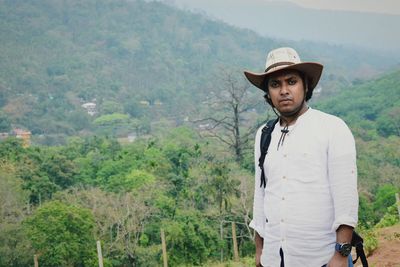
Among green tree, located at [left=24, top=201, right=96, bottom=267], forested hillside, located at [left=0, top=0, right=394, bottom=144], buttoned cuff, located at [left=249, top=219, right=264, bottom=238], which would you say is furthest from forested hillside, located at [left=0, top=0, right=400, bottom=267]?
buttoned cuff, located at [left=249, top=219, right=264, bottom=238]

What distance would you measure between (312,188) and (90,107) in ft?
280

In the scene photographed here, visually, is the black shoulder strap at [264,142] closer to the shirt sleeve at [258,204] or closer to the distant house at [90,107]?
the shirt sleeve at [258,204]

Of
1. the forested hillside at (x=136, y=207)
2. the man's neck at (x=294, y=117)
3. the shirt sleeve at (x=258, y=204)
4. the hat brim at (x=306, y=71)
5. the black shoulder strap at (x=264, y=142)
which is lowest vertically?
the forested hillside at (x=136, y=207)

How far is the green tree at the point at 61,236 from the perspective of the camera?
15.4 m

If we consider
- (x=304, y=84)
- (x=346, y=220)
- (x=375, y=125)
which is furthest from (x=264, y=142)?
(x=375, y=125)

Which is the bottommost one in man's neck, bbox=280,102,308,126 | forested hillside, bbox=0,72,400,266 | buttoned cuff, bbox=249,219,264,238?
forested hillside, bbox=0,72,400,266

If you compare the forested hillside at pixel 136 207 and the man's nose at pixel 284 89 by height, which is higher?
the man's nose at pixel 284 89

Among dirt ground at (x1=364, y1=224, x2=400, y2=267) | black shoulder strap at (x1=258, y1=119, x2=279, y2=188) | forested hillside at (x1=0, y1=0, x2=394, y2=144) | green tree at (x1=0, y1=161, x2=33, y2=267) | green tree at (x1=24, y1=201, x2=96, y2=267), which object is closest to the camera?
black shoulder strap at (x1=258, y1=119, x2=279, y2=188)

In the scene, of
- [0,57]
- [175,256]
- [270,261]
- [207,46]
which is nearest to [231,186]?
[175,256]

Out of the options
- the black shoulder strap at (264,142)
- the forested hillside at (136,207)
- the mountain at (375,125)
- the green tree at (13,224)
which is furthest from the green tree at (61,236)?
the black shoulder strap at (264,142)

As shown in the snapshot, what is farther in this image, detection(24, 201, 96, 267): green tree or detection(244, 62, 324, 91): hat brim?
detection(24, 201, 96, 267): green tree

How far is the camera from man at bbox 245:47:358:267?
5.61 feet

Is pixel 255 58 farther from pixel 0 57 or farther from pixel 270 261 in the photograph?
pixel 270 261

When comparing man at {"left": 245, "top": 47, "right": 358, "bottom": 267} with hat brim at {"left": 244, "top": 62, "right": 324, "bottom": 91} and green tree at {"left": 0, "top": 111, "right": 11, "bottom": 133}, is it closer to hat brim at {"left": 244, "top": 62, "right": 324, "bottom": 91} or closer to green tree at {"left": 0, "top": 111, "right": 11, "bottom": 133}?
hat brim at {"left": 244, "top": 62, "right": 324, "bottom": 91}
